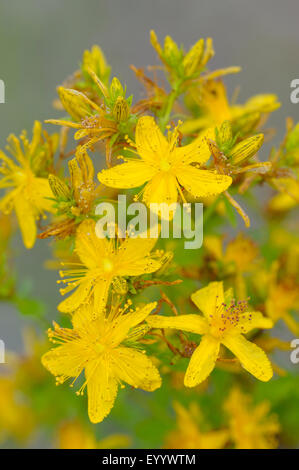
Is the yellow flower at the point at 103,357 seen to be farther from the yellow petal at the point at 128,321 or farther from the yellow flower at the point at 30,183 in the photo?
the yellow flower at the point at 30,183

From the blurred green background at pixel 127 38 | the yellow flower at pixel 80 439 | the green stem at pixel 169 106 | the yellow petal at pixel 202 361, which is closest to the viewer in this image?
the yellow petal at pixel 202 361

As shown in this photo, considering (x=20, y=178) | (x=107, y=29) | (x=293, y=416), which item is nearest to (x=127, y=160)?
(x=20, y=178)

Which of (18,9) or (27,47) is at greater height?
(18,9)

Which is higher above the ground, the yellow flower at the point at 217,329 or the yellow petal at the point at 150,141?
the yellow petal at the point at 150,141

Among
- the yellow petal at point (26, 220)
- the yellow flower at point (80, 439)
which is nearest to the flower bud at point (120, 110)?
the yellow petal at point (26, 220)

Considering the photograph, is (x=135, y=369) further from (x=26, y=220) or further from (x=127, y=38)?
(x=127, y=38)

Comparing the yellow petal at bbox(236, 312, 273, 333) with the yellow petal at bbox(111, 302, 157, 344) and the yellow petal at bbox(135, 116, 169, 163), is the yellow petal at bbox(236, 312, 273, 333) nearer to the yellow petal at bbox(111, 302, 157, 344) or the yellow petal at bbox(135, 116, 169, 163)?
the yellow petal at bbox(111, 302, 157, 344)
